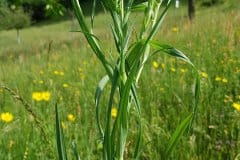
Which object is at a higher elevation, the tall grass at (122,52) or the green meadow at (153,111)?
the tall grass at (122,52)

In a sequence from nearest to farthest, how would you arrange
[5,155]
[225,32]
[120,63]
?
[120,63], [5,155], [225,32]

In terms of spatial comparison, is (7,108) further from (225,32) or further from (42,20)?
(42,20)

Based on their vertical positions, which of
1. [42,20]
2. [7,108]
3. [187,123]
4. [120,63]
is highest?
[120,63]

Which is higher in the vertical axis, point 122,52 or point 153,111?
point 122,52

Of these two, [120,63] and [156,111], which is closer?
[120,63]

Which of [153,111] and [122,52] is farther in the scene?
[153,111]

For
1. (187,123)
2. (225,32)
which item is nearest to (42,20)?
(225,32)

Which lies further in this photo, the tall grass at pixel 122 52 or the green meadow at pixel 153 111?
the green meadow at pixel 153 111

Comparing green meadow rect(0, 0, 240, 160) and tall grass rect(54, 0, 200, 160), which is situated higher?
tall grass rect(54, 0, 200, 160)

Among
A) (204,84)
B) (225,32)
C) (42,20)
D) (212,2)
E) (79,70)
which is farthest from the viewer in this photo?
(42,20)

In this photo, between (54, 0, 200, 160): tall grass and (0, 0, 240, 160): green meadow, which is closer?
(54, 0, 200, 160): tall grass

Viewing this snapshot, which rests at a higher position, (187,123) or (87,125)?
(187,123)
